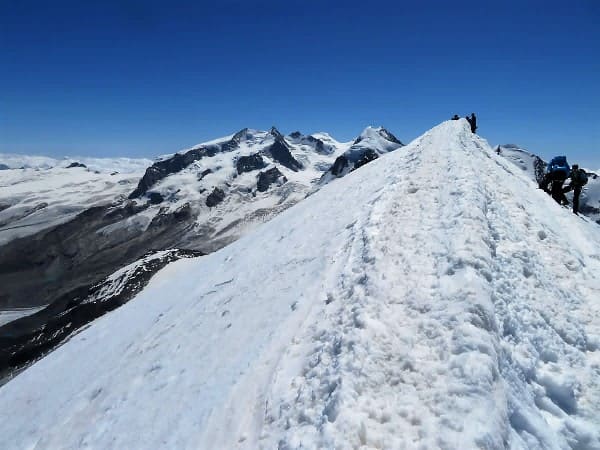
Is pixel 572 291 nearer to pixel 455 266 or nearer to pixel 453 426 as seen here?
pixel 455 266

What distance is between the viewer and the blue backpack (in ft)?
70.7

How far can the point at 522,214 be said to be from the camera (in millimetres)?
13625

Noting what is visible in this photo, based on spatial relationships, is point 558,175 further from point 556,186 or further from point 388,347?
point 388,347

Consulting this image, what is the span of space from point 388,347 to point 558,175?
20105 mm

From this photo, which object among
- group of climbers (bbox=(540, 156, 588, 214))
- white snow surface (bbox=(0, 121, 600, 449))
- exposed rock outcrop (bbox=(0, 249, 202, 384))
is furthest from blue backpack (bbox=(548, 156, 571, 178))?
exposed rock outcrop (bbox=(0, 249, 202, 384))

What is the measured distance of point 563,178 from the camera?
71.5 feet

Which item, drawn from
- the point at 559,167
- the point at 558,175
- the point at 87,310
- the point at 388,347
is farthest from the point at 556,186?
the point at 87,310

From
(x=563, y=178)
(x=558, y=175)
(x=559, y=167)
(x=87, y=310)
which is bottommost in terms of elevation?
(x=87, y=310)

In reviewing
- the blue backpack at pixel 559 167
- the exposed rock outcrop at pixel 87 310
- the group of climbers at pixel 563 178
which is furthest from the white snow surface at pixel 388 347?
the exposed rock outcrop at pixel 87 310

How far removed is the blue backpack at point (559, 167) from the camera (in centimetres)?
2156

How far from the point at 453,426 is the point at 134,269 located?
204 feet

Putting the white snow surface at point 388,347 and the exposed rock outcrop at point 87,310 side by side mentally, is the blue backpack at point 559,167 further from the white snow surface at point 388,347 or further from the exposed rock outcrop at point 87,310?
the exposed rock outcrop at point 87,310

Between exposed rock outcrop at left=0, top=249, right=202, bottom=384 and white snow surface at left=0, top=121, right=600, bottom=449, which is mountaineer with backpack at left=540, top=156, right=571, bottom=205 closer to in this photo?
white snow surface at left=0, top=121, right=600, bottom=449

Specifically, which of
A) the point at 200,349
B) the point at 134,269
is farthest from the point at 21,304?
the point at 200,349
